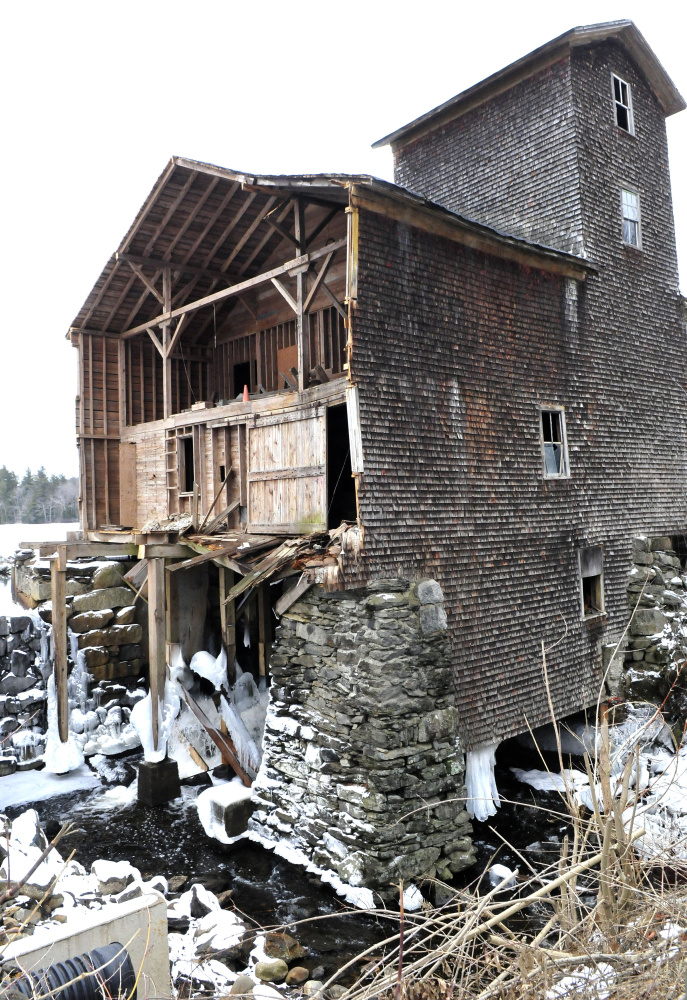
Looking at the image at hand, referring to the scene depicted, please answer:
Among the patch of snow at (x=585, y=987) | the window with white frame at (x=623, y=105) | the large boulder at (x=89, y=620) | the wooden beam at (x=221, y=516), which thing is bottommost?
the patch of snow at (x=585, y=987)

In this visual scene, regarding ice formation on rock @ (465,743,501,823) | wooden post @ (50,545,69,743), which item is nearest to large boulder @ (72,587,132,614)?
wooden post @ (50,545,69,743)

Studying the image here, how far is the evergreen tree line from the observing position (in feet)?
150

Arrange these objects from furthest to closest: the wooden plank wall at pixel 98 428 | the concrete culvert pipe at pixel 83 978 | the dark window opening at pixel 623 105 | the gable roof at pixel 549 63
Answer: the wooden plank wall at pixel 98 428 → the dark window opening at pixel 623 105 → the gable roof at pixel 549 63 → the concrete culvert pipe at pixel 83 978

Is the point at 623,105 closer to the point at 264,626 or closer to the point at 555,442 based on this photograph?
the point at 555,442

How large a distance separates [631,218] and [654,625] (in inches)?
318

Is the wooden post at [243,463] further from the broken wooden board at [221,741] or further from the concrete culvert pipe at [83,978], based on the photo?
the concrete culvert pipe at [83,978]

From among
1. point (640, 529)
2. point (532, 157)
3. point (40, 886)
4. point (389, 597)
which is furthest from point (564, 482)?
point (40, 886)

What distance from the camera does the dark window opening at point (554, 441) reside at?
11.8 m

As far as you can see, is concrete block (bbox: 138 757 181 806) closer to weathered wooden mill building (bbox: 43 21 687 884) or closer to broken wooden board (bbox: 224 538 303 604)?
weathered wooden mill building (bbox: 43 21 687 884)

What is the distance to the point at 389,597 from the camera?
8.78 m

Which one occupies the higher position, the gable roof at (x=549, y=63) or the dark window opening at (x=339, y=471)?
the gable roof at (x=549, y=63)

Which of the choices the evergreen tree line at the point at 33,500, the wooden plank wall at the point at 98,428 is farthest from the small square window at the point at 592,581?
the evergreen tree line at the point at 33,500

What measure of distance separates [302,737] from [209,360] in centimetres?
901

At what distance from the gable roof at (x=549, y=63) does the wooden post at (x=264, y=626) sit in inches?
411
